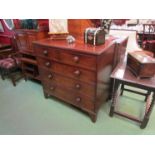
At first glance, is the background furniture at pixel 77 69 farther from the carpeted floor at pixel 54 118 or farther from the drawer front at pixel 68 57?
the carpeted floor at pixel 54 118

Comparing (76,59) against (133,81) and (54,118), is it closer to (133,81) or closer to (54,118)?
(133,81)

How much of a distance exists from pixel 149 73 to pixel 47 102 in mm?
1549

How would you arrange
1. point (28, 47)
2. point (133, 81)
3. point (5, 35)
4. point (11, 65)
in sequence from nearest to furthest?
Result: 1. point (133, 81)
2. point (28, 47)
3. point (11, 65)
4. point (5, 35)

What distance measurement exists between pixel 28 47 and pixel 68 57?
1209mm

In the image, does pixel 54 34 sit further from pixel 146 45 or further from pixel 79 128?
pixel 146 45

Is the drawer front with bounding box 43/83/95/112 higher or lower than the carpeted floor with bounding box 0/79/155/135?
higher

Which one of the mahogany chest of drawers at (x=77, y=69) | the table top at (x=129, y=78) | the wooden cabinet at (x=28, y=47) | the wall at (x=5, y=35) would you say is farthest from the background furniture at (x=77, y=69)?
the wall at (x=5, y=35)

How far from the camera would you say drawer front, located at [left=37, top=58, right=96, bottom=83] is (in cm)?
151

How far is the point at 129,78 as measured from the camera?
1.51m

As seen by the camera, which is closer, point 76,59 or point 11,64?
point 76,59

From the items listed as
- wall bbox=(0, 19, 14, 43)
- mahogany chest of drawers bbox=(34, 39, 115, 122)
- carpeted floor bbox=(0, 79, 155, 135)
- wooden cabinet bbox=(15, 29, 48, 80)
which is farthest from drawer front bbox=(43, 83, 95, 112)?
wall bbox=(0, 19, 14, 43)

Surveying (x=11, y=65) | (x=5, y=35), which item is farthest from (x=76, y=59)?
(x=5, y=35)

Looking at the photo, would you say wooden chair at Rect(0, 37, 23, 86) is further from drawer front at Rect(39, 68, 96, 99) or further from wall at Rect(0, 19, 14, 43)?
drawer front at Rect(39, 68, 96, 99)

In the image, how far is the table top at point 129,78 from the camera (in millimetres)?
1407
